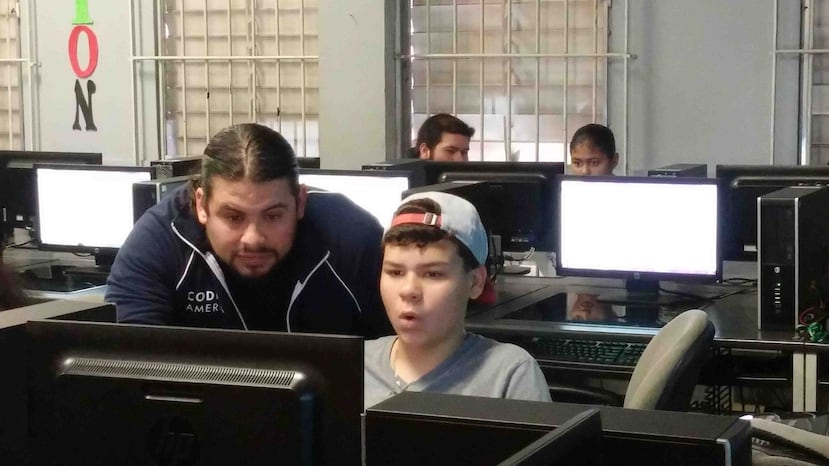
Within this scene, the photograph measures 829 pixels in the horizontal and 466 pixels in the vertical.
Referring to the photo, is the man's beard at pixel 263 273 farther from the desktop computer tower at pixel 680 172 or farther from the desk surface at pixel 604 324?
the desktop computer tower at pixel 680 172

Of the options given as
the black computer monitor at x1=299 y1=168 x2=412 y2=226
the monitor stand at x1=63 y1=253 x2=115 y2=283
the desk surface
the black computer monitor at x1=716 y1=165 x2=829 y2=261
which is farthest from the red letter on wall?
the black computer monitor at x1=716 y1=165 x2=829 y2=261

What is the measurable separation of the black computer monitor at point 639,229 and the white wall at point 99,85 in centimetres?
323

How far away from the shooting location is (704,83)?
529 cm

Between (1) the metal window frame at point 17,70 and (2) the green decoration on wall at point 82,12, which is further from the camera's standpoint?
(1) the metal window frame at point 17,70

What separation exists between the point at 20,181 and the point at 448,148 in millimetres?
1839

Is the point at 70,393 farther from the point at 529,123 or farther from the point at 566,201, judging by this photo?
the point at 529,123

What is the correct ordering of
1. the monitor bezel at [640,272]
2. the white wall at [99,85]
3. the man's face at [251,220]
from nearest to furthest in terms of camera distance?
the man's face at [251,220], the monitor bezel at [640,272], the white wall at [99,85]

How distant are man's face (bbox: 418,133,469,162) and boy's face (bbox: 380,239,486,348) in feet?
9.48

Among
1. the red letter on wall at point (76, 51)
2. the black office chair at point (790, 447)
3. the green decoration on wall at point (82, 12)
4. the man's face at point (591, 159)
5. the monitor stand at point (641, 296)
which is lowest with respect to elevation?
the black office chair at point (790, 447)

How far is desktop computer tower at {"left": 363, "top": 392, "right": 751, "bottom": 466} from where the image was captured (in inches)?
37.7

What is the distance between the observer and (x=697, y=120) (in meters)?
5.31

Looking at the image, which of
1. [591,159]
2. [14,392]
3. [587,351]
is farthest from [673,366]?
[591,159]

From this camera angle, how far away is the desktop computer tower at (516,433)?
958 mm

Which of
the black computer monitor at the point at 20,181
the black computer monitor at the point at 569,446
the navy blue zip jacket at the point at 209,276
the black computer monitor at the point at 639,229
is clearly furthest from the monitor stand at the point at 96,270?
the black computer monitor at the point at 569,446
